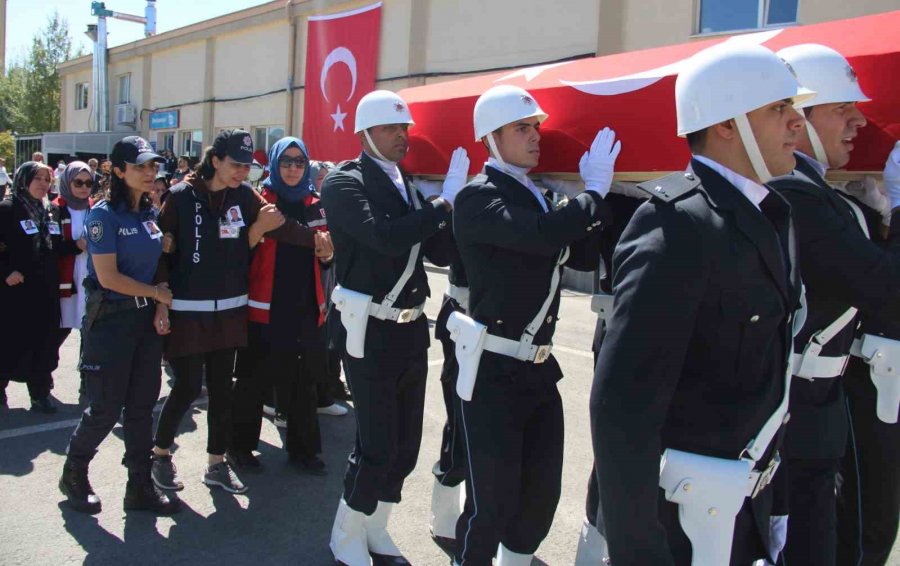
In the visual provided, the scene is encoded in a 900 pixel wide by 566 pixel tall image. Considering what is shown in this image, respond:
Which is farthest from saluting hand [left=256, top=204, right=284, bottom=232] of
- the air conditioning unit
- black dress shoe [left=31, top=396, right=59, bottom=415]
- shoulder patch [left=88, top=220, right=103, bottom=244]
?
the air conditioning unit

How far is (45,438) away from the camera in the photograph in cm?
475

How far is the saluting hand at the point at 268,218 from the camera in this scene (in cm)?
394

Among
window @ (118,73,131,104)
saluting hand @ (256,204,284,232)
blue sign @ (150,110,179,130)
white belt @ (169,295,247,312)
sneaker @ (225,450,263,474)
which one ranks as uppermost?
window @ (118,73,131,104)

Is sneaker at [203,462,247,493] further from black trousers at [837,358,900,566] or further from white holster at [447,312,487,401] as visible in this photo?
black trousers at [837,358,900,566]

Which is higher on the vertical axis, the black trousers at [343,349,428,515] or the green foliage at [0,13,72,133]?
the green foliage at [0,13,72,133]

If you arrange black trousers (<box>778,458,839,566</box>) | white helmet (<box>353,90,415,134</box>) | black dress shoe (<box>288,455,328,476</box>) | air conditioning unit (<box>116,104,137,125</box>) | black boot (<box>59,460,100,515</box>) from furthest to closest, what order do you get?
air conditioning unit (<box>116,104,137,125</box>) < black dress shoe (<box>288,455,328,476</box>) < black boot (<box>59,460,100,515</box>) < white helmet (<box>353,90,415,134</box>) < black trousers (<box>778,458,839,566</box>)

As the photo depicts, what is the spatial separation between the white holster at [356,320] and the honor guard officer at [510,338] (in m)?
0.51

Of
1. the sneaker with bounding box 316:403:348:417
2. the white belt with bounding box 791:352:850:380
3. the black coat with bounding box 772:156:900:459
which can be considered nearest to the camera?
the black coat with bounding box 772:156:900:459

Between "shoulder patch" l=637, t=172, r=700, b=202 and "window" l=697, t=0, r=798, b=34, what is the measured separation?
923 cm

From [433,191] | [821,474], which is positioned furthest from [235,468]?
[821,474]

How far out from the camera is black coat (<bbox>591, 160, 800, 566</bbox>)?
4.87ft

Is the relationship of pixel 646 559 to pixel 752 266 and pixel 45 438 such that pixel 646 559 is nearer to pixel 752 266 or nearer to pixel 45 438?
pixel 752 266

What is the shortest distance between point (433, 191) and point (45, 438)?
3135mm

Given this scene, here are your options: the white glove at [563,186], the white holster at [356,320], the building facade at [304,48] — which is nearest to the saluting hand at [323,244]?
the white holster at [356,320]
